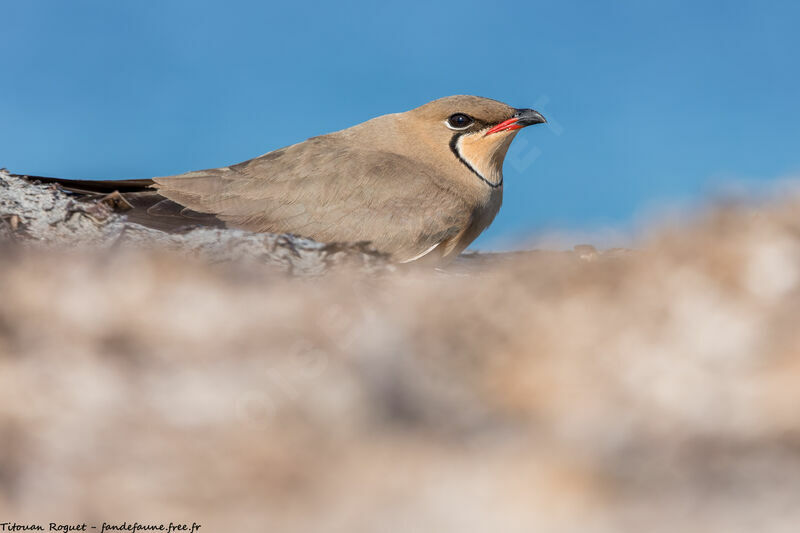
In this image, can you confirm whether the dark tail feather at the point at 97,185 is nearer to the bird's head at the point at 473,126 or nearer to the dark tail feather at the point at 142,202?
the dark tail feather at the point at 142,202

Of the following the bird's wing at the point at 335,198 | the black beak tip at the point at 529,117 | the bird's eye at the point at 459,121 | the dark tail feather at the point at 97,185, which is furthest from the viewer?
the bird's eye at the point at 459,121

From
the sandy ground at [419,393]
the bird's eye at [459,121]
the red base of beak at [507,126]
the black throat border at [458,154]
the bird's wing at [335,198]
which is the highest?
the bird's eye at [459,121]

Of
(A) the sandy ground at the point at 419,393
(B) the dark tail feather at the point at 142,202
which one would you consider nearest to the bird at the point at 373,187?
(B) the dark tail feather at the point at 142,202

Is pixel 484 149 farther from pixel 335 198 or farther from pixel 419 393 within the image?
pixel 419 393

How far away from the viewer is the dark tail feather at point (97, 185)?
5.86 metres

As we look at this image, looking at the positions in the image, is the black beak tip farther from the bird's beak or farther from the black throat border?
the black throat border

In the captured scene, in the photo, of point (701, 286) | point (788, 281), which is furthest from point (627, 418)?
point (788, 281)

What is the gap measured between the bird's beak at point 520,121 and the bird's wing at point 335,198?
2.51 feet

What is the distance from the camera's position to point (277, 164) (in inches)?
240

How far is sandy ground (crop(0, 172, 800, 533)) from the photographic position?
2916mm

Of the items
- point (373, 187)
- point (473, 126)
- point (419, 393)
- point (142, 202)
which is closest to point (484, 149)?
point (473, 126)

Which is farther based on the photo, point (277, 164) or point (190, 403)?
point (277, 164)

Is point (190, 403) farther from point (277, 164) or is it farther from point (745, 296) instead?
point (277, 164)

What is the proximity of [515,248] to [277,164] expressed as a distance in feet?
7.08
